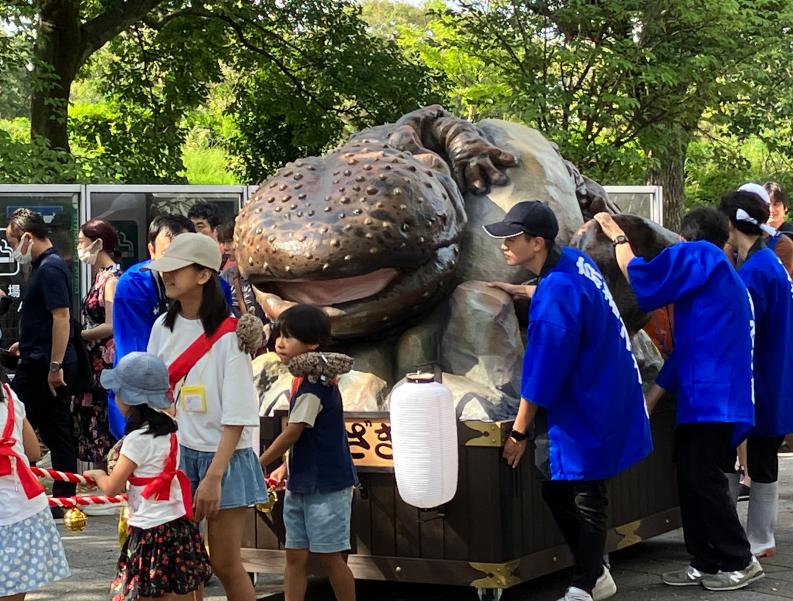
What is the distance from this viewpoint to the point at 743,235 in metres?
6.71

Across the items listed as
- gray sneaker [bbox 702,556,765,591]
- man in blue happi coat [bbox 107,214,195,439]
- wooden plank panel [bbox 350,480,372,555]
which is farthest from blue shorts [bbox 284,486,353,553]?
gray sneaker [bbox 702,556,765,591]

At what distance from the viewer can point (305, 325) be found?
5.21 m

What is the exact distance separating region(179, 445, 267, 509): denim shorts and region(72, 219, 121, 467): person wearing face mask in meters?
2.89

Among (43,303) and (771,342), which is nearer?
(771,342)

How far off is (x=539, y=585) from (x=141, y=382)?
258cm

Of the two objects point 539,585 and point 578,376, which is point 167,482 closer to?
point 578,376

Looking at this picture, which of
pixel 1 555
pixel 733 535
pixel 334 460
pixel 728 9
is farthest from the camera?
pixel 728 9

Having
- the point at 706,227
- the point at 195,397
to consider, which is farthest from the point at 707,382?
the point at 195,397

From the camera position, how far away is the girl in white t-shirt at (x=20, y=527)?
4.46 m

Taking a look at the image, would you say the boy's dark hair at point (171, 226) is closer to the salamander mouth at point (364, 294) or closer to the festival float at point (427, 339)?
the festival float at point (427, 339)

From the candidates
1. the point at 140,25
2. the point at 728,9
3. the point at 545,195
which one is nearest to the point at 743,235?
the point at 545,195

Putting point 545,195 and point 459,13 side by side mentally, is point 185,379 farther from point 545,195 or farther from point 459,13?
point 459,13

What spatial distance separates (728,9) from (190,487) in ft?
38.2

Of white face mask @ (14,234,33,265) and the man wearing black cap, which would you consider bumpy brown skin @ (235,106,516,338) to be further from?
white face mask @ (14,234,33,265)
